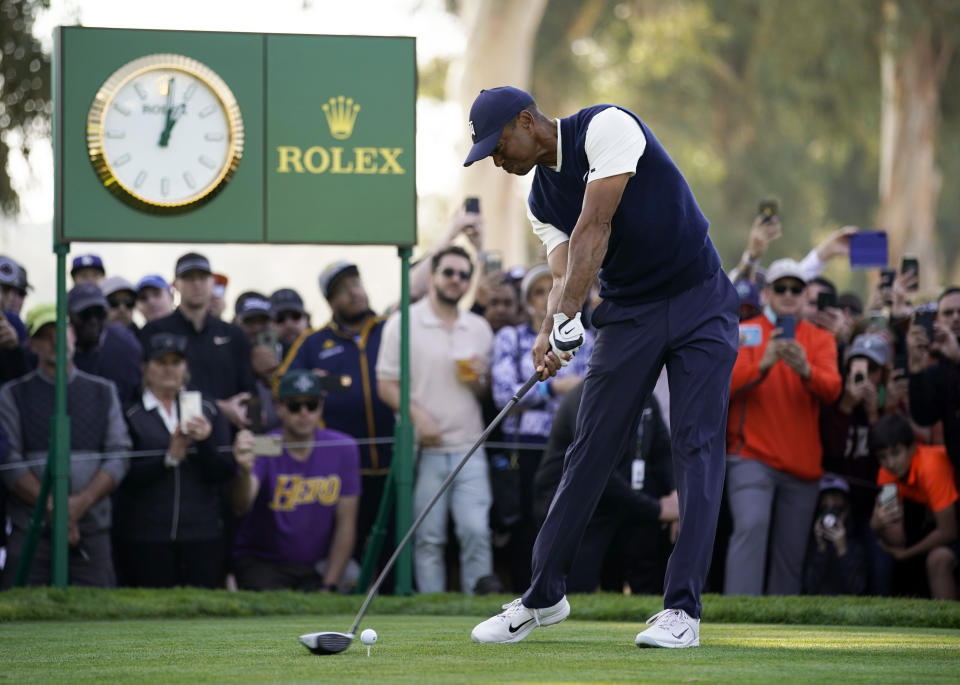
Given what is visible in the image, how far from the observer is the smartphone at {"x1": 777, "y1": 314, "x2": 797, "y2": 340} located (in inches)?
372

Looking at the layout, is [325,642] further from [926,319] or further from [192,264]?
[192,264]

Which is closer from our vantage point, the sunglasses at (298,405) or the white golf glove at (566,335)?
the white golf glove at (566,335)

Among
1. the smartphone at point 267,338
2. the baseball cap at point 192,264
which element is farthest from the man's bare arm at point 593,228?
the smartphone at point 267,338

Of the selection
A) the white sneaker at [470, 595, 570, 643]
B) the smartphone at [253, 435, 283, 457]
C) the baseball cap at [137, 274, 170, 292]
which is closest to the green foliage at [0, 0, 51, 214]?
the baseball cap at [137, 274, 170, 292]

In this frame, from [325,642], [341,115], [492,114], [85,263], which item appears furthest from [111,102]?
[325,642]

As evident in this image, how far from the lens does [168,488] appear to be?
9.50 metres

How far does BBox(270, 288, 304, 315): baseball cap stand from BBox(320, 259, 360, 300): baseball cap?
2.18 ft

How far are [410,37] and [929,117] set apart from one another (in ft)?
71.1

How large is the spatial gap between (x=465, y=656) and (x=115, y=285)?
21.3 ft

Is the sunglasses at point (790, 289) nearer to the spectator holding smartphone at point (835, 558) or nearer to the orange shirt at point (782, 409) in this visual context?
the orange shirt at point (782, 409)

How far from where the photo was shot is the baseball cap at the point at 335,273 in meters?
10.9

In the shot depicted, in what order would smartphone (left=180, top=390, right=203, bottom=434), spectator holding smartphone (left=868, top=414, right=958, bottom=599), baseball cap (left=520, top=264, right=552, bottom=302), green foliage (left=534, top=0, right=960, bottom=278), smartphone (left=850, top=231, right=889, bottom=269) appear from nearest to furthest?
spectator holding smartphone (left=868, top=414, right=958, bottom=599) → smartphone (left=180, top=390, right=203, bottom=434) → baseball cap (left=520, top=264, right=552, bottom=302) → smartphone (left=850, top=231, right=889, bottom=269) → green foliage (left=534, top=0, right=960, bottom=278)

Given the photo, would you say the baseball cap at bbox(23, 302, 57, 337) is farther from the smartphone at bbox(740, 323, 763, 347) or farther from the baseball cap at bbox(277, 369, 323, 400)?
the smartphone at bbox(740, 323, 763, 347)

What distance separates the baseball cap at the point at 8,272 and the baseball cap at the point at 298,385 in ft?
5.93
